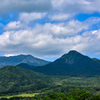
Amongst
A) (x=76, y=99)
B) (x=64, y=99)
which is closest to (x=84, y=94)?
(x=76, y=99)

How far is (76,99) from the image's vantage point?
377 ft

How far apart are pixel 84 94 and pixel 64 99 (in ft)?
62.9

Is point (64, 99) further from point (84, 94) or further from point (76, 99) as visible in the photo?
point (84, 94)

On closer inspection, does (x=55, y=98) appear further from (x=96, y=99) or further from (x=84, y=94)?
(x=96, y=99)

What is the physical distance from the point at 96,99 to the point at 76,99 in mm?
20627

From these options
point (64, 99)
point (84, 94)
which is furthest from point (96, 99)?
point (64, 99)

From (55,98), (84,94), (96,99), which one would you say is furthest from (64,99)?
(96,99)

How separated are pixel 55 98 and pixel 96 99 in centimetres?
3733

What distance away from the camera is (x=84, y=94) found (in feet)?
396

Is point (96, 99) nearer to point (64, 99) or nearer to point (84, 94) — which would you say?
point (84, 94)

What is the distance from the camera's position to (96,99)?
12181cm

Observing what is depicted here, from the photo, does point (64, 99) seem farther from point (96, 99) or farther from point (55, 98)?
point (96, 99)

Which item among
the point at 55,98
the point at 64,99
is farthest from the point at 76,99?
the point at 55,98

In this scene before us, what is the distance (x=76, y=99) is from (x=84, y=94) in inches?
406
